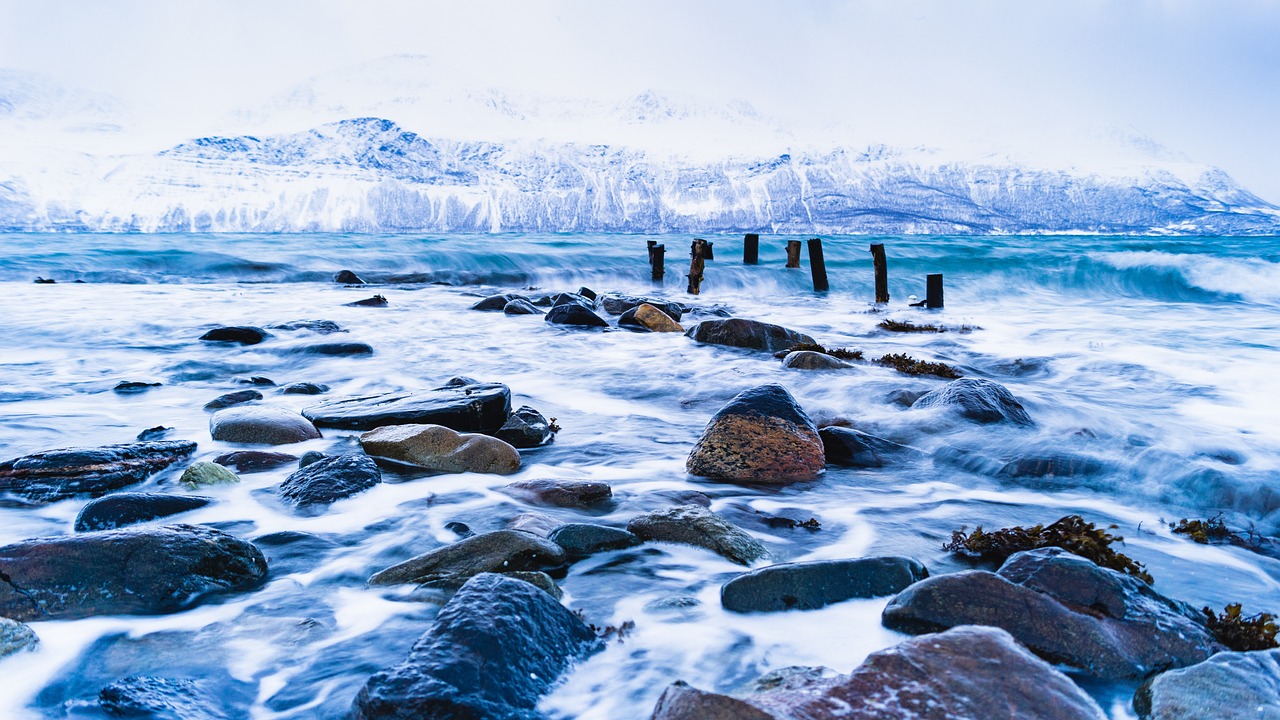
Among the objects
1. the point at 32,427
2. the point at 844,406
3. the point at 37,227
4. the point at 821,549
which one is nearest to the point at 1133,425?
the point at 844,406

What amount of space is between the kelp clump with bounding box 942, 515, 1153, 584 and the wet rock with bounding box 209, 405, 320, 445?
438 centimetres

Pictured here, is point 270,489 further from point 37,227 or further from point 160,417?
point 37,227

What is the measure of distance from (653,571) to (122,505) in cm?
263

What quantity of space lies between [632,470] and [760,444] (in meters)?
0.88

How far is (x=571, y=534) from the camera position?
3574mm

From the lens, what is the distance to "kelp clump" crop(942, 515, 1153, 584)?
346 centimetres

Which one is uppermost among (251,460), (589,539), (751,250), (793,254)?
(751,250)

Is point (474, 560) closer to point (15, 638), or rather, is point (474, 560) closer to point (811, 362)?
point (15, 638)

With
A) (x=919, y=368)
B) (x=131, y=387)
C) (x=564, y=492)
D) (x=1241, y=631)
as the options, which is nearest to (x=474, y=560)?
(x=564, y=492)

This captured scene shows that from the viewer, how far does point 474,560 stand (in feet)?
10.3

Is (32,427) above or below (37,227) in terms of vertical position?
below

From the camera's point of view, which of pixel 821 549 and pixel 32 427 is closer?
pixel 821 549

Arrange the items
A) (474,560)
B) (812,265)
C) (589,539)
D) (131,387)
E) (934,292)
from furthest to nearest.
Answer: (812,265)
(934,292)
(131,387)
(589,539)
(474,560)

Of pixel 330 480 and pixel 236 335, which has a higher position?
pixel 236 335
